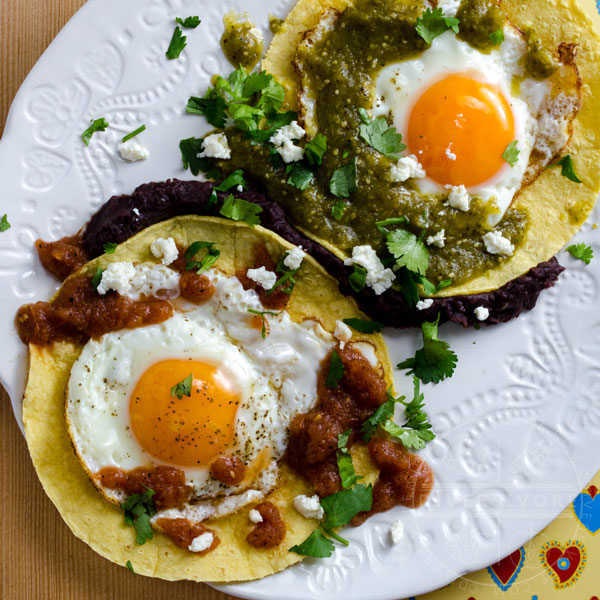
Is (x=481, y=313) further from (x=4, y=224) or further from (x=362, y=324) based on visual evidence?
(x=4, y=224)

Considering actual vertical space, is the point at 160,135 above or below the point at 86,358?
above

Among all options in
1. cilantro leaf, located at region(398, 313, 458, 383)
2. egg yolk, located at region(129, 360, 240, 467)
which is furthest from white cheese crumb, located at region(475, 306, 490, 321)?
egg yolk, located at region(129, 360, 240, 467)

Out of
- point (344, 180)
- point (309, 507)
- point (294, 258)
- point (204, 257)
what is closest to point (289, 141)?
point (344, 180)

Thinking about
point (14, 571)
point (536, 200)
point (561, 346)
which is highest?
point (536, 200)

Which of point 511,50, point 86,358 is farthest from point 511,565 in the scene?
point 511,50

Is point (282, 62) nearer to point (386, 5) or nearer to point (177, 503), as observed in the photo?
point (386, 5)

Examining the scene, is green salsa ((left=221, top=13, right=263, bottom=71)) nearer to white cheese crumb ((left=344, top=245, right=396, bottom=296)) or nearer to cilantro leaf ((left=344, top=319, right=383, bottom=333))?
white cheese crumb ((left=344, top=245, right=396, bottom=296))
